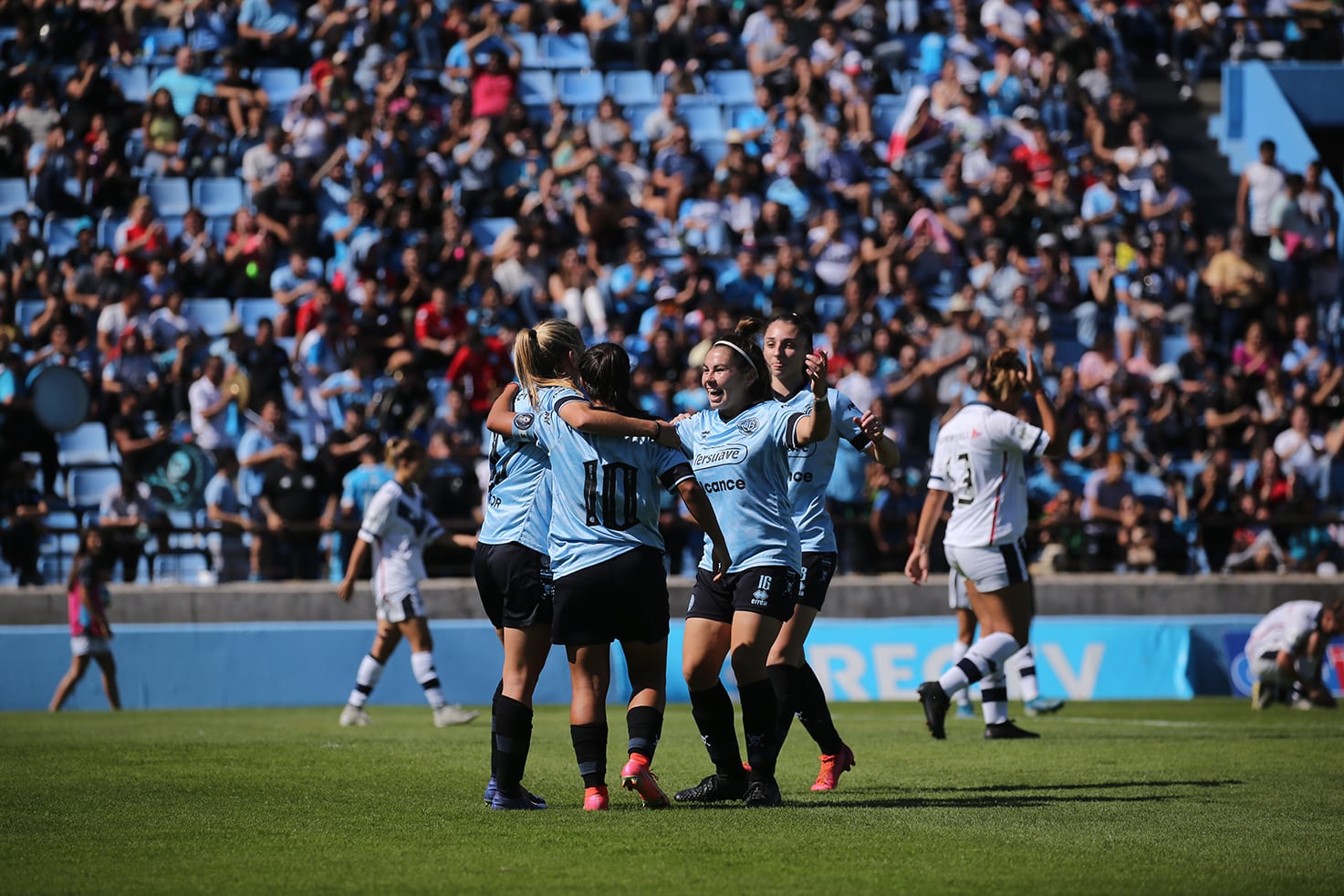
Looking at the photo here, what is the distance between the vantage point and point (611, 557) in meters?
7.77

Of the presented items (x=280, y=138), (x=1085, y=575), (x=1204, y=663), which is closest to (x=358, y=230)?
(x=280, y=138)

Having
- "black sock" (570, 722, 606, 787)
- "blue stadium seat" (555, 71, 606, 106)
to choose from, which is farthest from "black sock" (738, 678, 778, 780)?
"blue stadium seat" (555, 71, 606, 106)

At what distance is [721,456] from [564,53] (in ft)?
59.9

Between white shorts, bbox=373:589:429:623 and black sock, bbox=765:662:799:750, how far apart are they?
6.19 meters

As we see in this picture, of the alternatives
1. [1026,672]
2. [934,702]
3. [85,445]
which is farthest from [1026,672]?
[85,445]

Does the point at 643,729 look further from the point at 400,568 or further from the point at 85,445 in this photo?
the point at 85,445

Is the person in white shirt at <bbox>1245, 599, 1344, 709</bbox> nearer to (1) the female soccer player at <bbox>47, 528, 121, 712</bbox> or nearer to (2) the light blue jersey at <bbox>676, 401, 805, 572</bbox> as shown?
(2) the light blue jersey at <bbox>676, 401, 805, 572</bbox>

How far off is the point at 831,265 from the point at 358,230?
18.8ft

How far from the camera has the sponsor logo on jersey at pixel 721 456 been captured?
832 cm

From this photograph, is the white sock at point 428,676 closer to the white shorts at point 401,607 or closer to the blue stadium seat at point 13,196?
the white shorts at point 401,607

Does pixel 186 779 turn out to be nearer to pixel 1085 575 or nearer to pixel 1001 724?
pixel 1001 724

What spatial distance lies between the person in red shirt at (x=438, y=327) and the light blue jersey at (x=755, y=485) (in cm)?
1259

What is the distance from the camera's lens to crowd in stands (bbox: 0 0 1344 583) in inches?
757

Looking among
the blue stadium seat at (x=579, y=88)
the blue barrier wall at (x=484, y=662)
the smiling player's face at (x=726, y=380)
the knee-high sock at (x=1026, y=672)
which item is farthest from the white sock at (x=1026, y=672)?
the blue stadium seat at (x=579, y=88)
